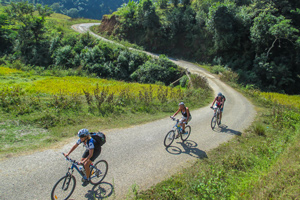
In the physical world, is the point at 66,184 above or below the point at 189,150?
above

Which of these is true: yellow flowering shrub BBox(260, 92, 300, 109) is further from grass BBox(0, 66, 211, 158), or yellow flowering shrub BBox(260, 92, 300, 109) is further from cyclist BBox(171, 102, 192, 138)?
cyclist BBox(171, 102, 192, 138)

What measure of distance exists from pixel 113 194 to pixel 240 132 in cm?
928

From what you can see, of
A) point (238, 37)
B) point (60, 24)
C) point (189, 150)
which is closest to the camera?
point (189, 150)

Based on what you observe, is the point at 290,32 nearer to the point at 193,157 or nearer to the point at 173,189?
the point at 193,157

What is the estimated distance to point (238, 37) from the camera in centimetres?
3072

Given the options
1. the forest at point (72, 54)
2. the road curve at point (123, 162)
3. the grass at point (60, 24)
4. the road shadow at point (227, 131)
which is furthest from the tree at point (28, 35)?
the road shadow at point (227, 131)

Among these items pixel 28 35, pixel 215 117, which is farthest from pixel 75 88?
pixel 28 35

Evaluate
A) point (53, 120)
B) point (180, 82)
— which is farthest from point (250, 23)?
point (53, 120)

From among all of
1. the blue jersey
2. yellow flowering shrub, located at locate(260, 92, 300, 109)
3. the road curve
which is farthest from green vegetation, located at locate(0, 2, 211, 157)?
yellow flowering shrub, located at locate(260, 92, 300, 109)

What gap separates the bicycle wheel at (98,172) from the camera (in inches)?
263

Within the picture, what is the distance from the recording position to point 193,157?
9.05 meters

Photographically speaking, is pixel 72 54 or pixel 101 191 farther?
pixel 72 54

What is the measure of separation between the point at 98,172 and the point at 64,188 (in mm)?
1145

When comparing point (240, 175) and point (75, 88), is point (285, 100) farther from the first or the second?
point (75, 88)
